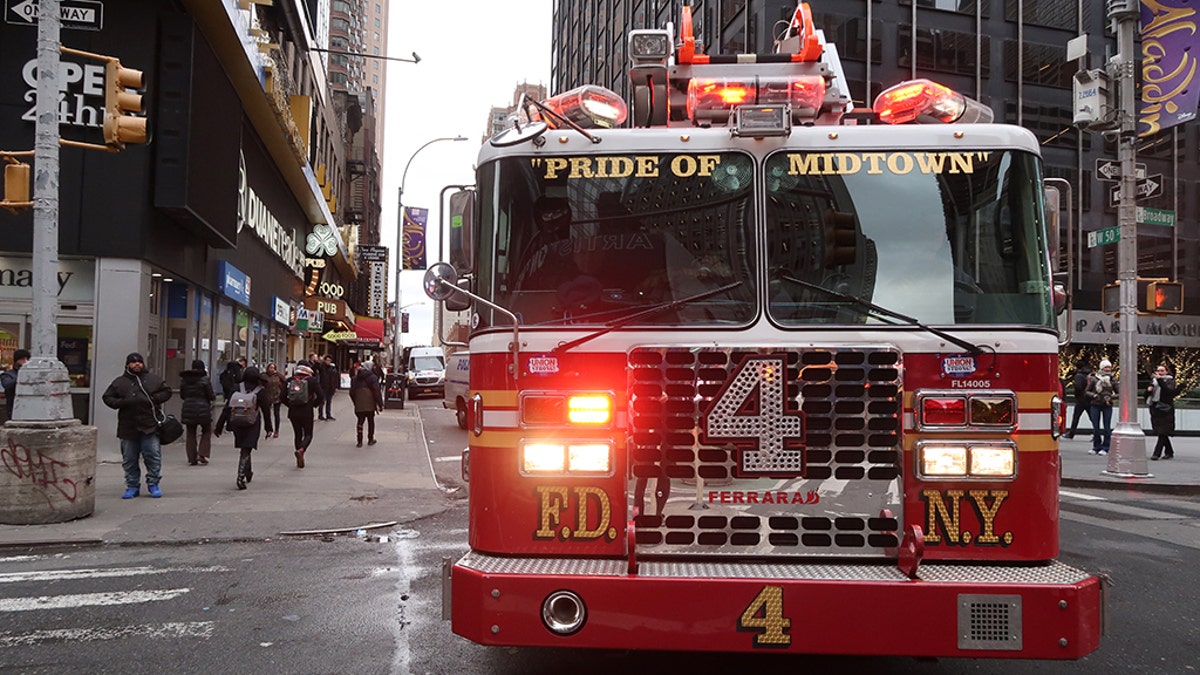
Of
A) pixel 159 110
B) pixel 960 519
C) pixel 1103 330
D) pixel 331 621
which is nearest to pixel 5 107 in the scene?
pixel 159 110

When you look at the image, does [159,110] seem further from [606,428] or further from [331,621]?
[606,428]

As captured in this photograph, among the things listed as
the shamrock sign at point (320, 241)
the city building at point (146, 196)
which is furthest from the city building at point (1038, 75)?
the city building at point (146, 196)

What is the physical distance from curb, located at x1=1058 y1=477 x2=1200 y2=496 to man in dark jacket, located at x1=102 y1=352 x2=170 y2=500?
12539 mm

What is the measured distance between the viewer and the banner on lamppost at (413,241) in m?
32.3

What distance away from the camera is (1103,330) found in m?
35.8

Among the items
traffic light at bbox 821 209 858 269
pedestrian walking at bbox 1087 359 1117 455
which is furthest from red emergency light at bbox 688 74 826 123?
pedestrian walking at bbox 1087 359 1117 455

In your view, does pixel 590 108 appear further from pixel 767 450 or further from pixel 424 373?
pixel 424 373

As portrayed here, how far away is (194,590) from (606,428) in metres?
4.20

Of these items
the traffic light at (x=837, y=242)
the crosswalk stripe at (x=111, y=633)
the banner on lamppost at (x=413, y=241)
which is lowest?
the crosswalk stripe at (x=111, y=633)

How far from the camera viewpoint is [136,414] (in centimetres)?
1013

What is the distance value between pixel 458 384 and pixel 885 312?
18.8 m

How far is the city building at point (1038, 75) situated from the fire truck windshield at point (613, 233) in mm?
30328

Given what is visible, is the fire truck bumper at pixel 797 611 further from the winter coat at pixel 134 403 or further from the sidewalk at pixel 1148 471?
the sidewalk at pixel 1148 471

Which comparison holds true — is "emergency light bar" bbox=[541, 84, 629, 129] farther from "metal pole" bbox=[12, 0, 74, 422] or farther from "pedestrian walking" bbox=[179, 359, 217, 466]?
"pedestrian walking" bbox=[179, 359, 217, 466]
